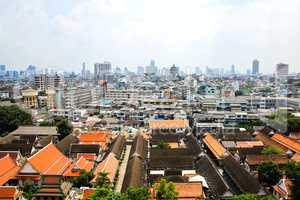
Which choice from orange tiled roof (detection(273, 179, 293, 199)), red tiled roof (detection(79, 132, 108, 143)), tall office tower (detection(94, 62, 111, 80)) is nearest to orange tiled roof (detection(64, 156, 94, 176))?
red tiled roof (detection(79, 132, 108, 143))

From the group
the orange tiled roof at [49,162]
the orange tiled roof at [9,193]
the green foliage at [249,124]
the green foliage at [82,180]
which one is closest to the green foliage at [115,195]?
the orange tiled roof at [9,193]

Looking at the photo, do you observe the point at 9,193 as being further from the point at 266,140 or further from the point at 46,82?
the point at 46,82

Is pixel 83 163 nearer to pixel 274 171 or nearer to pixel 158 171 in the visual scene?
pixel 158 171

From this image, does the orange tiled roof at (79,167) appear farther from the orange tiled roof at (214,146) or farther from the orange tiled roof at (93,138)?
the orange tiled roof at (214,146)

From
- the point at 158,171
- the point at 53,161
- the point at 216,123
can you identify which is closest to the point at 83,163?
the point at 53,161

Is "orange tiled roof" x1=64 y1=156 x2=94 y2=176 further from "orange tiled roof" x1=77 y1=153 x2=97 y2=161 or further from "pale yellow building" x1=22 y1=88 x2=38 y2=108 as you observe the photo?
"pale yellow building" x1=22 y1=88 x2=38 y2=108

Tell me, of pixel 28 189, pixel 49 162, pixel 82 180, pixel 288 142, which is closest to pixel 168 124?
pixel 288 142
